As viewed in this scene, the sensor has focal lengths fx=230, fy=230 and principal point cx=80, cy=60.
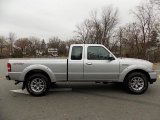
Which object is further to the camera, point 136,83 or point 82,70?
point 136,83

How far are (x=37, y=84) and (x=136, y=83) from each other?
3.61 m

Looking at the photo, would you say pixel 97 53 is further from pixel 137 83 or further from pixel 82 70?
pixel 137 83

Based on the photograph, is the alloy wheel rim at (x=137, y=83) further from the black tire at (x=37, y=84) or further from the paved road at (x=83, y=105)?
the black tire at (x=37, y=84)

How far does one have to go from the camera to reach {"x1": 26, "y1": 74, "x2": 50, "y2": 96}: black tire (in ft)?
26.9

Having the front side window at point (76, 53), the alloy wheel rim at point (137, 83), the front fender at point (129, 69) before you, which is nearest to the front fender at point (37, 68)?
the front side window at point (76, 53)

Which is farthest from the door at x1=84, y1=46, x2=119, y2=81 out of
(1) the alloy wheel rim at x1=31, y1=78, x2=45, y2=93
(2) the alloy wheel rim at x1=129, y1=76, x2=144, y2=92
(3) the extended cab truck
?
(1) the alloy wheel rim at x1=31, y1=78, x2=45, y2=93

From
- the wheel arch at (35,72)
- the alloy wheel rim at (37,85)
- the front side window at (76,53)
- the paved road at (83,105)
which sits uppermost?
the front side window at (76,53)

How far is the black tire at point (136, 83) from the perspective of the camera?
837 centimetres

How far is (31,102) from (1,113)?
1.32m

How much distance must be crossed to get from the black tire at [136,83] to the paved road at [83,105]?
0.24 m

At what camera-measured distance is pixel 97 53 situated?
8.51m

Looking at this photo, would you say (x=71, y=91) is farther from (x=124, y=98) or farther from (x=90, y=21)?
(x=90, y=21)

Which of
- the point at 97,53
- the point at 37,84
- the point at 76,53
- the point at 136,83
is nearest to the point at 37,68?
the point at 37,84

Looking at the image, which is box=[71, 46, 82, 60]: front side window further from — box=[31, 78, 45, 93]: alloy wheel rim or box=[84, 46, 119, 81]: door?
box=[31, 78, 45, 93]: alloy wheel rim
